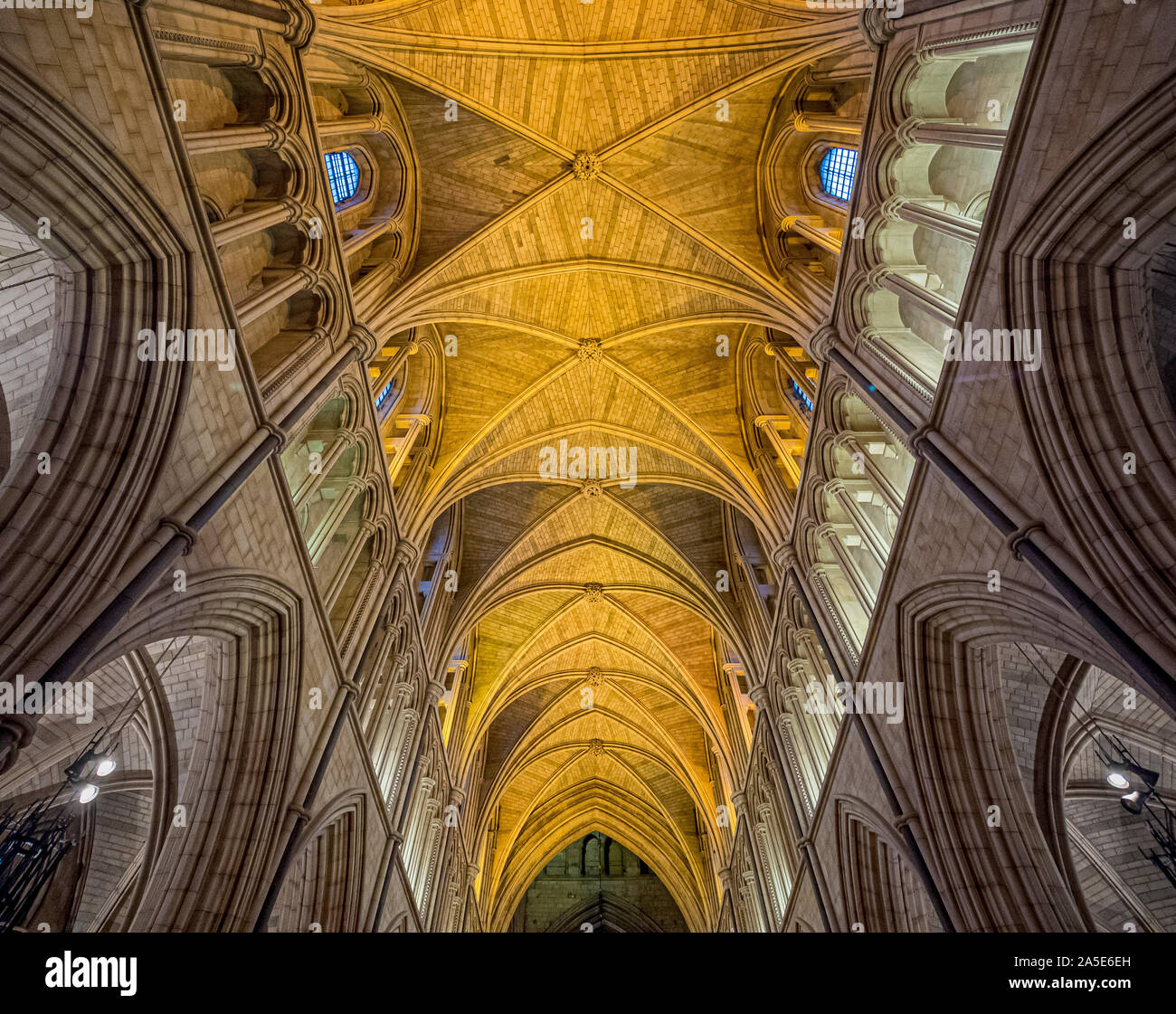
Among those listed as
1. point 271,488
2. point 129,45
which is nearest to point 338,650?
point 271,488

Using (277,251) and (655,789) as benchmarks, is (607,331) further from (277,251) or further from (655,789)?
(655,789)

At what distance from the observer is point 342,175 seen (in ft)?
47.2

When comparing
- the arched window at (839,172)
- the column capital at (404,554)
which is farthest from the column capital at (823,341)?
the column capital at (404,554)

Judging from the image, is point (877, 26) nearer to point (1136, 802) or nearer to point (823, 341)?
point (823, 341)

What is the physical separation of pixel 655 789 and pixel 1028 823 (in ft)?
74.5

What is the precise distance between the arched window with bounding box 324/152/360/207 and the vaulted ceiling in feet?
4.49

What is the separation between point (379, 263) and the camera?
14.7 meters

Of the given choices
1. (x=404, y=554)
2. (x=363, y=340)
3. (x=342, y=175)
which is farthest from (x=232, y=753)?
(x=342, y=175)

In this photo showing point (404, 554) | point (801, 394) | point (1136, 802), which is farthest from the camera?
point (801, 394)

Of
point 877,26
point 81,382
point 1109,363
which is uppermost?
point 877,26

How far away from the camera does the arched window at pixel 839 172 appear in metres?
14.1

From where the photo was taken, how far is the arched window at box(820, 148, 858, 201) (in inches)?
553

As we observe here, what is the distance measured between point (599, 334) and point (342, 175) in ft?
21.5

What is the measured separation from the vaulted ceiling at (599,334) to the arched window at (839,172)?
1.36m
